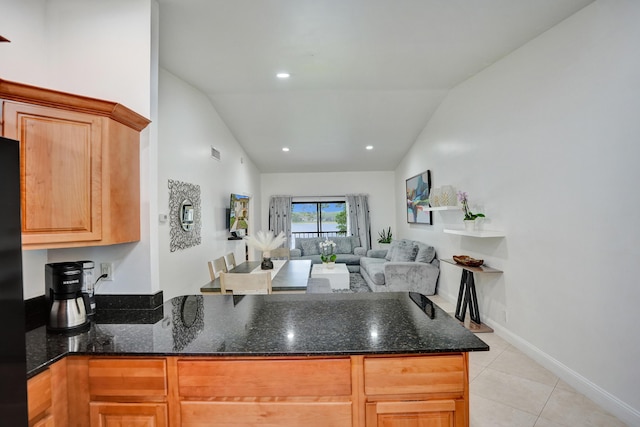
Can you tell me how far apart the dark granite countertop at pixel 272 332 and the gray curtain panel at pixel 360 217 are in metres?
5.81

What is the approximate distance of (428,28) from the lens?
245 cm

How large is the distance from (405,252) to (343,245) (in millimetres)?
2309

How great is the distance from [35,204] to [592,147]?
326 centimetres

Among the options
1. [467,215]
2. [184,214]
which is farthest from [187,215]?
[467,215]

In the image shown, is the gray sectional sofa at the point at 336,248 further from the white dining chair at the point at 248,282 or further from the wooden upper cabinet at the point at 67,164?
the wooden upper cabinet at the point at 67,164

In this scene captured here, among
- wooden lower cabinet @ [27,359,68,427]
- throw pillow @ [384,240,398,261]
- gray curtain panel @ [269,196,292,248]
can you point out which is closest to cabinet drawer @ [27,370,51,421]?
wooden lower cabinet @ [27,359,68,427]

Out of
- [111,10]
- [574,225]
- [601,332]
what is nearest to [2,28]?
[111,10]

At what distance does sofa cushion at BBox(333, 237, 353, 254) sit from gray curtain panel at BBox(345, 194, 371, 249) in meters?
0.35

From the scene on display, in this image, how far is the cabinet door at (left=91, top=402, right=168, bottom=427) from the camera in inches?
43.8

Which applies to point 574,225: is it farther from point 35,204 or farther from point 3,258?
point 35,204

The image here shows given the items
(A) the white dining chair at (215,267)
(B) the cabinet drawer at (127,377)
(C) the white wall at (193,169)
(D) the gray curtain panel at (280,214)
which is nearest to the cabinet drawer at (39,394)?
(B) the cabinet drawer at (127,377)

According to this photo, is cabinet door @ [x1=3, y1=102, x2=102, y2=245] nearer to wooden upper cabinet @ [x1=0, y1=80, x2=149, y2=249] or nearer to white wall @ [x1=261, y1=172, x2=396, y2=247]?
wooden upper cabinet @ [x1=0, y1=80, x2=149, y2=249]

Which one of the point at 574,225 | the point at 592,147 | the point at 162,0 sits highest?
the point at 162,0

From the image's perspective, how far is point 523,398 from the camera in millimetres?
2092
